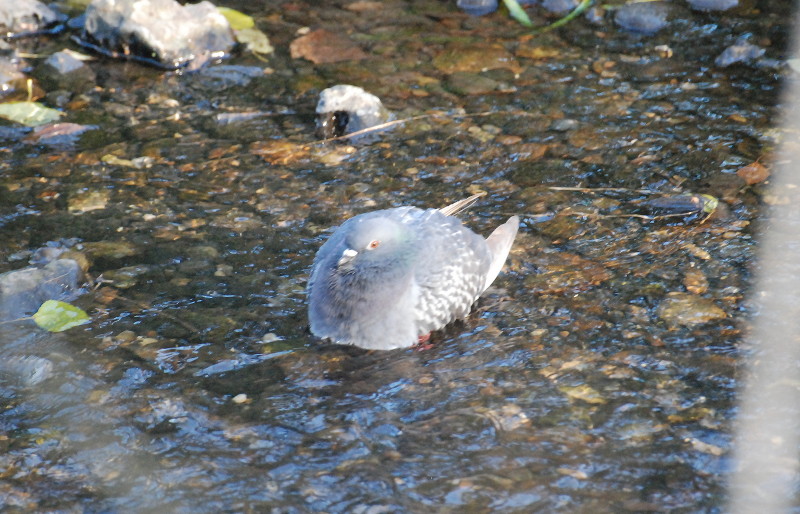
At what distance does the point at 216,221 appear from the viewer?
6.70 meters

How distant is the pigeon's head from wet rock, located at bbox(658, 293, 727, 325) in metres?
1.62

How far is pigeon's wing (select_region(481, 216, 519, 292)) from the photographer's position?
19.2 feet

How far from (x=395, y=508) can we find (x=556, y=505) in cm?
74

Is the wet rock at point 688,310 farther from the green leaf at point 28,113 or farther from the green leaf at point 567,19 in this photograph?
the green leaf at point 28,113

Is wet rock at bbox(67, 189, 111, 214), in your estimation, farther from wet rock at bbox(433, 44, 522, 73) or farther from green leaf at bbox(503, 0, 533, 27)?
green leaf at bbox(503, 0, 533, 27)

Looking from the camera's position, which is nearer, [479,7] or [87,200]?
[87,200]

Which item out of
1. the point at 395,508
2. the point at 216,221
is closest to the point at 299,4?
the point at 216,221

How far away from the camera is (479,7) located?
1006 centimetres

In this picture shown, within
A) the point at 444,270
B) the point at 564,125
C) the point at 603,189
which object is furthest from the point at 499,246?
the point at 564,125

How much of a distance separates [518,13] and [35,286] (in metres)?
5.99

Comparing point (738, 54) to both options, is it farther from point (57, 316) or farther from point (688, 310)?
point (57, 316)

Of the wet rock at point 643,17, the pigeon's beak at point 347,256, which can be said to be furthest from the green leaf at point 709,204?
the wet rock at point 643,17

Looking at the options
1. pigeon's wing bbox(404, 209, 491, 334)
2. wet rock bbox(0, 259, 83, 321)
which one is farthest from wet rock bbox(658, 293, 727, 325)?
wet rock bbox(0, 259, 83, 321)

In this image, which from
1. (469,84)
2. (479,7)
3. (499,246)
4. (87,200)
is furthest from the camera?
(479,7)
